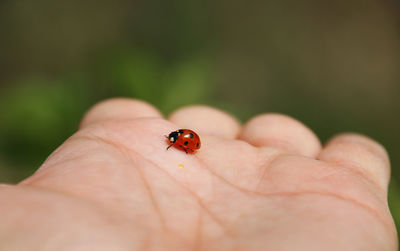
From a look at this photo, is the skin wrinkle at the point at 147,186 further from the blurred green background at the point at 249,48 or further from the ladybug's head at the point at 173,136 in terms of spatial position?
the blurred green background at the point at 249,48

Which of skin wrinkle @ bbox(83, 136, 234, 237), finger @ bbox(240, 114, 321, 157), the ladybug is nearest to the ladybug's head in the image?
the ladybug

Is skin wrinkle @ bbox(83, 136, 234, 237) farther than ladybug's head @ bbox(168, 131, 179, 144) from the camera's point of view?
No

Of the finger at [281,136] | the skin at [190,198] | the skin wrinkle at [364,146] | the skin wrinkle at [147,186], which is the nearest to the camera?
the skin at [190,198]

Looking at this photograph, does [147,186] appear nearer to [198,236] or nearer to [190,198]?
[190,198]

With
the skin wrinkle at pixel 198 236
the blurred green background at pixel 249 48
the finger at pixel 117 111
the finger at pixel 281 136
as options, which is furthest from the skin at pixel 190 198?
the blurred green background at pixel 249 48

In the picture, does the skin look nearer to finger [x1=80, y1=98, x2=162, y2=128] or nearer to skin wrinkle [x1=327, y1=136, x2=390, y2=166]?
skin wrinkle [x1=327, y1=136, x2=390, y2=166]

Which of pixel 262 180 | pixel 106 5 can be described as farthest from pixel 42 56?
pixel 262 180

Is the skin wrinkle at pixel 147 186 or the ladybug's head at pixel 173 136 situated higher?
the ladybug's head at pixel 173 136
